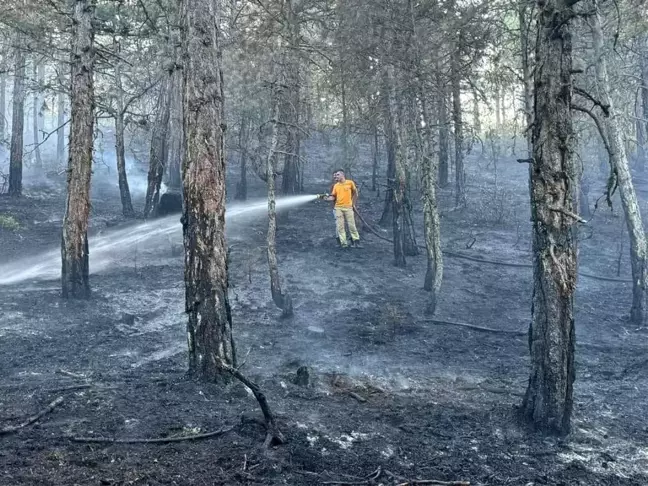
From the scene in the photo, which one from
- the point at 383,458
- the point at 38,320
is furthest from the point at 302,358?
the point at 38,320

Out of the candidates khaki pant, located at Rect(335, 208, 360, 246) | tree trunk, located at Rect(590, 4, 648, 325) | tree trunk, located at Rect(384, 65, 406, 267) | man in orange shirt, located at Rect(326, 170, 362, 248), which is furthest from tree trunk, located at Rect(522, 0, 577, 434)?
khaki pant, located at Rect(335, 208, 360, 246)

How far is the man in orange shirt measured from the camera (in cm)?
1676

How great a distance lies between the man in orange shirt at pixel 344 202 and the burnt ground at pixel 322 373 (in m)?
0.53

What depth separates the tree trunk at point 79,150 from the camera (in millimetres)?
11828

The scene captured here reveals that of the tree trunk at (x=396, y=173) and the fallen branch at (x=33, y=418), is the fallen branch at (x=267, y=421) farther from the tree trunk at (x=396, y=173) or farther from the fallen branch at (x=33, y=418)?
the tree trunk at (x=396, y=173)

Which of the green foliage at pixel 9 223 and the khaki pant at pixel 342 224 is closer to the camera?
the khaki pant at pixel 342 224

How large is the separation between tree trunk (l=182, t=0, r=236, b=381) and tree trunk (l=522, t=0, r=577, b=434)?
3797 mm

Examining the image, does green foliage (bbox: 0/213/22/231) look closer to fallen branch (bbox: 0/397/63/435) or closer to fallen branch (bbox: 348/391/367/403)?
fallen branch (bbox: 0/397/63/435)

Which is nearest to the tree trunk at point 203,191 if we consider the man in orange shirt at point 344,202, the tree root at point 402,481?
the tree root at point 402,481

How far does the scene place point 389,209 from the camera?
67.1ft

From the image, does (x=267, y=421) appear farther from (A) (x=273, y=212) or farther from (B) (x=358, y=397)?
(A) (x=273, y=212)

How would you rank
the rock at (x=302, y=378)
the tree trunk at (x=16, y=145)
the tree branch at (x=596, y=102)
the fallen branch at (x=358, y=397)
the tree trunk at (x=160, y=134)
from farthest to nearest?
the tree trunk at (x=16, y=145) → the tree trunk at (x=160, y=134) → the rock at (x=302, y=378) → the fallen branch at (x=358, y=397) → the tree branch at (x=596, y=102)

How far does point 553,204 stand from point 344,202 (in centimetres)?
1068

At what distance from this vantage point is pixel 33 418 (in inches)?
231
